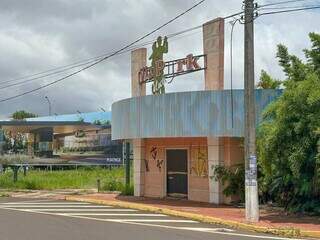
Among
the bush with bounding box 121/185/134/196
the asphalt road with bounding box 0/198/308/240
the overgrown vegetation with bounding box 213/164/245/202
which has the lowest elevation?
the asphalt road with bounding box 0/198/308/240

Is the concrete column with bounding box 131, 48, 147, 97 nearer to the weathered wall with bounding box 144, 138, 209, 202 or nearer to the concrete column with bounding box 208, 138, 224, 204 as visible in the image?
the weathered wall with bounding box 144, 138, 209, 202

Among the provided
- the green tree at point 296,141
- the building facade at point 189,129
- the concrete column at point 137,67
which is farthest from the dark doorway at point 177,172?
the green tree at point 296,141

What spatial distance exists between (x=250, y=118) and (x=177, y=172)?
905cm

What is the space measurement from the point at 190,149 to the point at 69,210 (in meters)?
6.05

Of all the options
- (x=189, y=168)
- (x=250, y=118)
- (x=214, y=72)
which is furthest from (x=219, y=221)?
(x=189, y=168)

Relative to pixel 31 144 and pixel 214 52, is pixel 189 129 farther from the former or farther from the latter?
pixel 31 144

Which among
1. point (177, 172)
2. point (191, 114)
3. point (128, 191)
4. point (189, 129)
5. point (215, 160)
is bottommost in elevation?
point (128, 191)

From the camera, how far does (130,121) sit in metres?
24.7

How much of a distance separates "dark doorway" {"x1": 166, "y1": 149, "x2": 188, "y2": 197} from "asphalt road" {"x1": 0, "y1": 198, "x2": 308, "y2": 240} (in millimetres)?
4160

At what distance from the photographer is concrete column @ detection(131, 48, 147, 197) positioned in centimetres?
2783

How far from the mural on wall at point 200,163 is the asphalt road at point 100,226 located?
3952 mm

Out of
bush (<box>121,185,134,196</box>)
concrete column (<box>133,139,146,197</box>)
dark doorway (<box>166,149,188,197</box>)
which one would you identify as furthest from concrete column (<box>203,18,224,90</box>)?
bush (<box>121,185,134,196</box>)

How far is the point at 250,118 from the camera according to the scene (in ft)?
58.3

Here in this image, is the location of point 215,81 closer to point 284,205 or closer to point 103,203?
point 284,205
